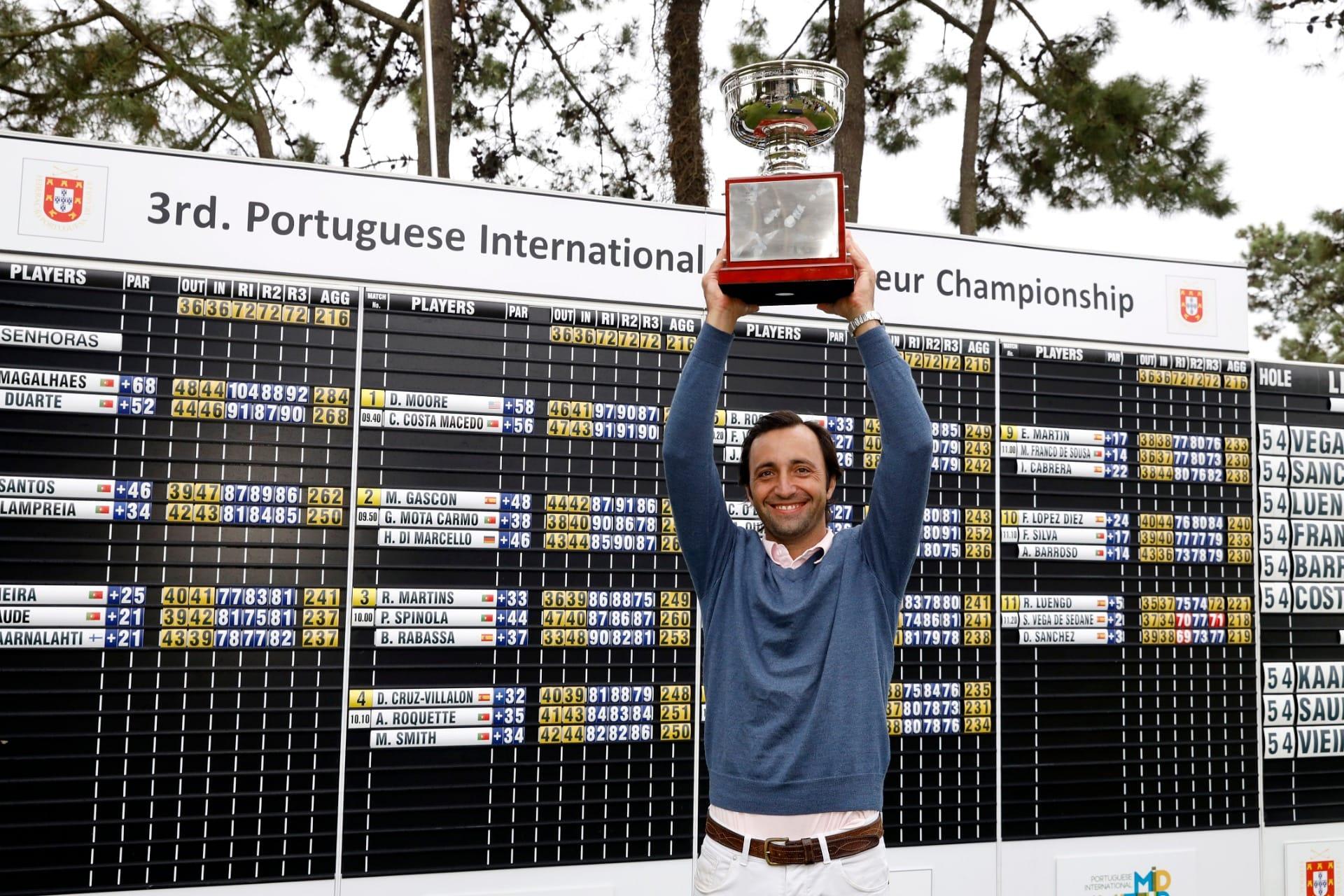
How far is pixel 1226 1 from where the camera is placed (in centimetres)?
654

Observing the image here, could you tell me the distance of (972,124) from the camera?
21.2ft

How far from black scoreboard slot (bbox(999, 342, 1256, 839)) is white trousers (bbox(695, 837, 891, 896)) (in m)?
2.01

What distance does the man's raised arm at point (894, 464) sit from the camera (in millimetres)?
1795

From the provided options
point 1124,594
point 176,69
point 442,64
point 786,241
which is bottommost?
point 1124,594

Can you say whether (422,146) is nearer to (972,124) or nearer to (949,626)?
(972,124)

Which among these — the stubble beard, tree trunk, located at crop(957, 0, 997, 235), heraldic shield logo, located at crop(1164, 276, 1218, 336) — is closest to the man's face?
the stubble beard

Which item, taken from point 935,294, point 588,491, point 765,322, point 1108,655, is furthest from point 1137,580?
point 588,491

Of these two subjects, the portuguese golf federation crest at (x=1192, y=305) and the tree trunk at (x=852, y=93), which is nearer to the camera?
the portuguese golf federation crest at (x=1192, y=305)

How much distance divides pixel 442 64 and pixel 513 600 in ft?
12.6

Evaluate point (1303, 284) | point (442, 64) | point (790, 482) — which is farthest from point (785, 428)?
point (1303, 284)

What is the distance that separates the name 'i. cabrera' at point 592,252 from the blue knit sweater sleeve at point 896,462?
1.64 metres

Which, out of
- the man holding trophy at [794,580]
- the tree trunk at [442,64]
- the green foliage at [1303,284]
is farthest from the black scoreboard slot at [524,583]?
the green foliage at [1303,284]

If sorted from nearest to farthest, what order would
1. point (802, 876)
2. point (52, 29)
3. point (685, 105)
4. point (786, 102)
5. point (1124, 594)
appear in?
point (802, 876) < point (786, 102) < point (1124, 594) < point (52, 29) < point (685, 105)

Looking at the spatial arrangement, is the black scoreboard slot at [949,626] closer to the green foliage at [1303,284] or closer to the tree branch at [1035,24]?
the tree branch at [1035,24]
